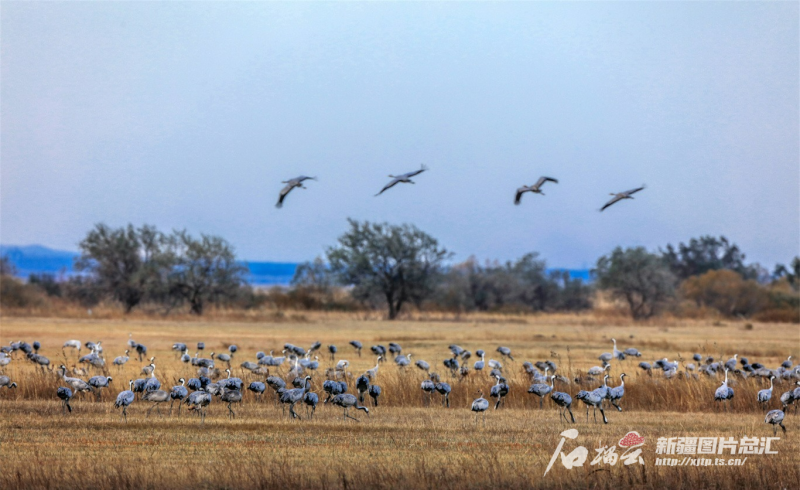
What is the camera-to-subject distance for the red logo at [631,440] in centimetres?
1348

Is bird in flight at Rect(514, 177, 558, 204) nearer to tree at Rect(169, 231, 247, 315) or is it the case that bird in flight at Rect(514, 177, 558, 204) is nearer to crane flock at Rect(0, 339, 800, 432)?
crane flock at Rect(0, 339, 800, 432)

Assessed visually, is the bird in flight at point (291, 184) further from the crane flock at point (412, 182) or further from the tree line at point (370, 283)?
the tree line at point (370, 283)

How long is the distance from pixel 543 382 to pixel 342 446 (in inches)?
264

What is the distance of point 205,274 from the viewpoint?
62.3 m

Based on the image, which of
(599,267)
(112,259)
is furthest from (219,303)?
A: (599,267)

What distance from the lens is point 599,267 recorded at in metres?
70.4

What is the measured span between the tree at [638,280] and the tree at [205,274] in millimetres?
27740

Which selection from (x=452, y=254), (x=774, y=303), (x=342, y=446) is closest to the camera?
(x=342, y=446)

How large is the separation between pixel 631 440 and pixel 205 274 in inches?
2025

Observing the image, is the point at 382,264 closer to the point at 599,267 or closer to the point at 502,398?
the point at 599,267

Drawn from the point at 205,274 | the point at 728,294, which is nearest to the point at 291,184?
the point at 205,274

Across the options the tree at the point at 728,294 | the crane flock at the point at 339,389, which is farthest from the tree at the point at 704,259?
the crane flock at the point at 339,389
